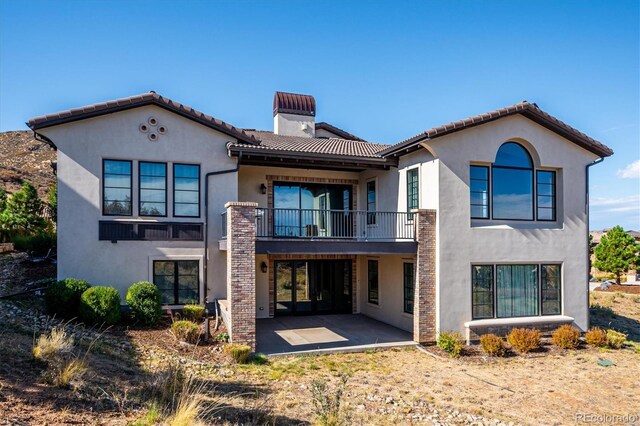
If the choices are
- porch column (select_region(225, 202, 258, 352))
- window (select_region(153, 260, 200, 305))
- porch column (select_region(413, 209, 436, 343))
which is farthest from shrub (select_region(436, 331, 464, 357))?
window (select_region(153, 260, 200, 305))

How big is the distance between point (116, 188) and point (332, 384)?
28.6ft

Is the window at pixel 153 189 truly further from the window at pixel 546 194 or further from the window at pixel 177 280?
the window at pixel 546 194

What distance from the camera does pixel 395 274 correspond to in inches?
588

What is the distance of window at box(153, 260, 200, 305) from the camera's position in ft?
43.9

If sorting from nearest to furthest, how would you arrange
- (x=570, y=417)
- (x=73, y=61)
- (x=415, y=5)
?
(x=570, y=417) < (x=73, y=61) < (x=415, y=5)

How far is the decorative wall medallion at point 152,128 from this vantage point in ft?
43.5

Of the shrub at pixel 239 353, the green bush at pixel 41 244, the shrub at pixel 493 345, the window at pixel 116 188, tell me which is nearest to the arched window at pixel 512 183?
the shrub at pixel 493 345

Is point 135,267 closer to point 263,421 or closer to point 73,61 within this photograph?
point 73,61

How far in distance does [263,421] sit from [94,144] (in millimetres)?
10086

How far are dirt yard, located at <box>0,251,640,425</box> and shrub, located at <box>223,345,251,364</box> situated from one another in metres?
0.21

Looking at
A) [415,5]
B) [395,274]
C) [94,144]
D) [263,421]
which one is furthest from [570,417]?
[94,144]

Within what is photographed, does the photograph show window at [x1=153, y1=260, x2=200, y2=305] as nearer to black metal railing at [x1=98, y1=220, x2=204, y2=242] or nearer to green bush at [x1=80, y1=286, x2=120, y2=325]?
black metal railing at [x1=98, y1=220, x2=204, y2=242]

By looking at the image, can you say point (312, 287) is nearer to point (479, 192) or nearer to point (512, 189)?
point (479, 192)

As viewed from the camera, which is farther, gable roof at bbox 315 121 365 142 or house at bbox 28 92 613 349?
gable roof at bbox 315 121 365 142
